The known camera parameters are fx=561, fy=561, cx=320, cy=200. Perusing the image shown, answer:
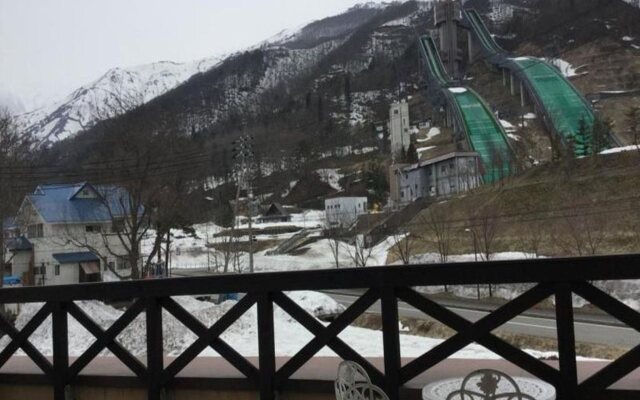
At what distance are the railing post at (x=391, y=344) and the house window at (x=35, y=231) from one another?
85.7 feet

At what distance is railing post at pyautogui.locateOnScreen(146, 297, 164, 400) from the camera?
9.25ft

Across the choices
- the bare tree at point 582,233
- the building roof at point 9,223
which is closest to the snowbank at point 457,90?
the bare tree at point 582,233

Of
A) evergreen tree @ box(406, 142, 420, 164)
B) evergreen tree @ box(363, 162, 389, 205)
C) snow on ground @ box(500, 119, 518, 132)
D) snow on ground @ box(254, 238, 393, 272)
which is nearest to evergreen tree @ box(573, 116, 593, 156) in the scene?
snow on ground @ box(500, 119, 518, 132)

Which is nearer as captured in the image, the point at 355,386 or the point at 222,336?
A: the point at 355,386

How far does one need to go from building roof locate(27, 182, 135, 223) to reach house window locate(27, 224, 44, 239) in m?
0.82

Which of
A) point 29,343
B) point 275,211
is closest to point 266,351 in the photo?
point 29,343

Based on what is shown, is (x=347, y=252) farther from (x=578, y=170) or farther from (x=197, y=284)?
(x=197, y=284)

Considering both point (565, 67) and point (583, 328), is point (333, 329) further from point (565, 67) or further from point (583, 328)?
point (565, 67)

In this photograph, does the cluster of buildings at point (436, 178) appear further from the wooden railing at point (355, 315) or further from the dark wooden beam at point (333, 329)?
the dark wooden beam at point (333, 329)

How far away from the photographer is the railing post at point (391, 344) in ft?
7.63

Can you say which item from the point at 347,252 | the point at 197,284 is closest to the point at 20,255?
the point at 347,252

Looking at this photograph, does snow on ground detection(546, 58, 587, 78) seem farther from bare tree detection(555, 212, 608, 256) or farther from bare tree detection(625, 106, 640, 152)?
bare tree detection(555, 212, 608, 256)

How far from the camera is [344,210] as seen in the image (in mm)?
42250

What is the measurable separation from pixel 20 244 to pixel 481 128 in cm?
4489
